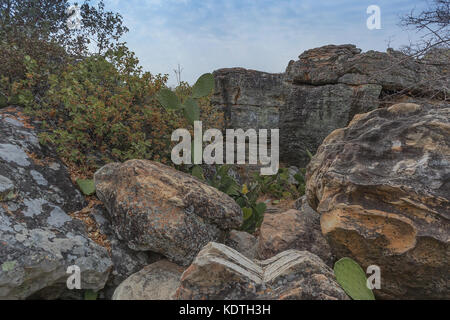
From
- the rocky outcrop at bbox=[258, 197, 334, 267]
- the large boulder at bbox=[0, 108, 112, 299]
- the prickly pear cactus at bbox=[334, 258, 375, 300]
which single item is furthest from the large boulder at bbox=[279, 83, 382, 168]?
the large boulder at bbox=[0, 108, 112, 299]

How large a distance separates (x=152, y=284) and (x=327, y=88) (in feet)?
21.5

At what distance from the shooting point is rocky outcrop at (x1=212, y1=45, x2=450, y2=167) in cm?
703

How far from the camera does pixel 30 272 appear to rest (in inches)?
87.9

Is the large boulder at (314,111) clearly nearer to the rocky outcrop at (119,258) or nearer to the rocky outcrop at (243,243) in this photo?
the rocky outcrop at (243,243)

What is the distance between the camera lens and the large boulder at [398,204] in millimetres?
2215

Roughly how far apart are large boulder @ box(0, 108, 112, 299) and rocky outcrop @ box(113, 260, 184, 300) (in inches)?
9.5

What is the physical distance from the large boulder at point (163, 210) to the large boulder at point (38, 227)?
34 cm

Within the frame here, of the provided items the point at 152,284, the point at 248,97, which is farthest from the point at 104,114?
the point at 248,97

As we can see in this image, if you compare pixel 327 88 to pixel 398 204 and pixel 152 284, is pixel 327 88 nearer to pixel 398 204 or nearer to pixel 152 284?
pixel 398 204

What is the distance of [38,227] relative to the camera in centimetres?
257

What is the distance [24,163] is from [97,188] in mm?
796

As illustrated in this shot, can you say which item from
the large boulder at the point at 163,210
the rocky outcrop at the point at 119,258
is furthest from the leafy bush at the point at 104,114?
the rocky outcrop at the point at 119,258

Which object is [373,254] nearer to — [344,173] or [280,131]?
[344,173]

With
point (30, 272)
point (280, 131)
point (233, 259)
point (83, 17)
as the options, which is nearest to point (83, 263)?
point (30, 272)
